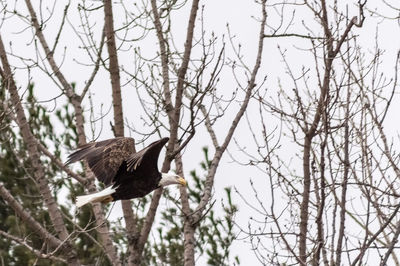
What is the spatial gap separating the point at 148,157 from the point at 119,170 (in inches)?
11.1

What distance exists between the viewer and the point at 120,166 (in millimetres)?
8242

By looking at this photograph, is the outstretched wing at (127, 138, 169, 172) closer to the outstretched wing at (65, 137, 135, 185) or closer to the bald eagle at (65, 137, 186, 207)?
the bald eagle at (65, 137, 186, 207)

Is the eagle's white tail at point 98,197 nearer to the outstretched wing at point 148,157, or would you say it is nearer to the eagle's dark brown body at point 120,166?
the eagle's dark brown body at point 120,166

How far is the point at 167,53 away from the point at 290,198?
1.94 meters

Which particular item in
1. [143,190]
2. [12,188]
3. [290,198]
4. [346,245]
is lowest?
[346,245]

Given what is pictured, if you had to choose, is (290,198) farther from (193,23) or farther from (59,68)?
(59,68)

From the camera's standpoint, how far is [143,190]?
326 inches

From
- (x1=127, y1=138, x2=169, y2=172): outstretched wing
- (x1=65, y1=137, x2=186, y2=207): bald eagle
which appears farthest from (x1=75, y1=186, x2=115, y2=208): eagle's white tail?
(x1=127, y1=138, x2=169, y2=172): outstretched wing

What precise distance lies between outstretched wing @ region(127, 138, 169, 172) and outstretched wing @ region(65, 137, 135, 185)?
0.47 ft

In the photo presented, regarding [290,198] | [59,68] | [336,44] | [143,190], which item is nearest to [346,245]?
[290,198]

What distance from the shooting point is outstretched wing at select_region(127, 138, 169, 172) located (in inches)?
299

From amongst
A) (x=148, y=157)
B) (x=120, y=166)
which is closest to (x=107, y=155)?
(x=120, y=166)

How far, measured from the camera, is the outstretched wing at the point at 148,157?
299 inches

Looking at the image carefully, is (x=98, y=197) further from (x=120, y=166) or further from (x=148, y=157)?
(x=148, y=157)
